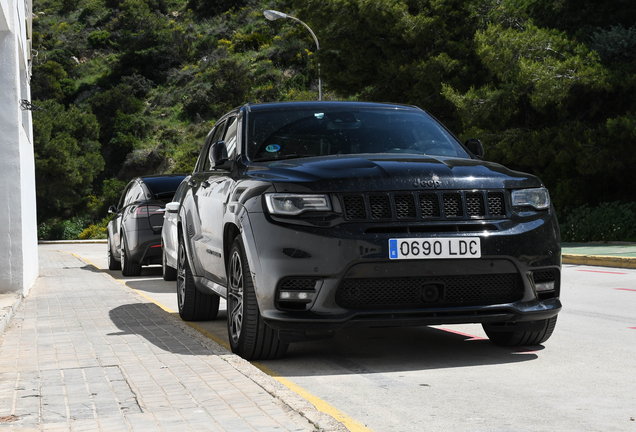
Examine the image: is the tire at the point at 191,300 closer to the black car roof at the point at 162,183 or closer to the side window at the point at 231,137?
the side window at the point at 231,137

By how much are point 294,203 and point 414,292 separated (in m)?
A: 0.96

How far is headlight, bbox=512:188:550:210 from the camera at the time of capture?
549cm

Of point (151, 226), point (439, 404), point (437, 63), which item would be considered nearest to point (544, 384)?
point (439, 404)

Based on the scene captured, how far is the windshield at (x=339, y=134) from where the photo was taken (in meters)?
6.39

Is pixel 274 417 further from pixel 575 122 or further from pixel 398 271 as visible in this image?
pixel 575 122

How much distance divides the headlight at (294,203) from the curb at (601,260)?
11.3 meters

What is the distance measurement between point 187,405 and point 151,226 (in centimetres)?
965

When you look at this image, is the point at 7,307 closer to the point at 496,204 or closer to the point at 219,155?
the point at 219,155

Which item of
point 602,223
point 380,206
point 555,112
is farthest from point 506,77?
point 380,206

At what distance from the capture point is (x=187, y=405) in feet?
14.1

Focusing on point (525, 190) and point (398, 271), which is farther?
point (525, 190)

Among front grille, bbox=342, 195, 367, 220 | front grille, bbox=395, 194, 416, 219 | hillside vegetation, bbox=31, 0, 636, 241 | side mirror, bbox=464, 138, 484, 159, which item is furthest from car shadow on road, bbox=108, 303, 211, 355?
hillside vegetation, bbox=31, 0, 636, 241

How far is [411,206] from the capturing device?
5.21 m

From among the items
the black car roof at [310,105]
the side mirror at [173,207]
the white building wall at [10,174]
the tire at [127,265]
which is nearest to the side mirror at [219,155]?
the black car roof at [310,105]
